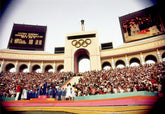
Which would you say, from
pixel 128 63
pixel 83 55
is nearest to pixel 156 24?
pixel 128 63

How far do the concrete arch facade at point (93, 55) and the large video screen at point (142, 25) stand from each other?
1.86m

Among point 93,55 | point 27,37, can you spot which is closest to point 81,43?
point 93,55

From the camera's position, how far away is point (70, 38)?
2978 centimetres

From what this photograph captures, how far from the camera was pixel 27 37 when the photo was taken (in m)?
31.5

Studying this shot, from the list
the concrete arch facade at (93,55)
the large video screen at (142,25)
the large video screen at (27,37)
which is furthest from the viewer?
the large video screen at (27,37)

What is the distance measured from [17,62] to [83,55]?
62.3 feet

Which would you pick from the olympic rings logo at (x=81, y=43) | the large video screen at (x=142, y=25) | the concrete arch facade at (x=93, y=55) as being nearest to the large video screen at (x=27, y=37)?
the concrete arch facade at (x=93, y=55)

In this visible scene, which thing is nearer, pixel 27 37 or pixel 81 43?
pixel 81 43

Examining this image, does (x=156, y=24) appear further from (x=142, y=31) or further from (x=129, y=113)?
(x=129, y=113)

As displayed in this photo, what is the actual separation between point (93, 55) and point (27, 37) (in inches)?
853

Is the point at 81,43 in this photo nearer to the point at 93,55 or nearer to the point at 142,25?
the point at 93,55

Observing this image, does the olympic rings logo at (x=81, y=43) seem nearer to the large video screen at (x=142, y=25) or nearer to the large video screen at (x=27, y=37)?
the large video screen at (x=142, y=25)

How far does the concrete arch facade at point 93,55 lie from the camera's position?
2471 centimetres

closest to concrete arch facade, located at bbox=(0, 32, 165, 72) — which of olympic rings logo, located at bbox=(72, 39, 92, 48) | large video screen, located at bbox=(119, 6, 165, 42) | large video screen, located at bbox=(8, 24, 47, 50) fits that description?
olympic rings logo, located at bbox=(72, 39, 92, 48)
